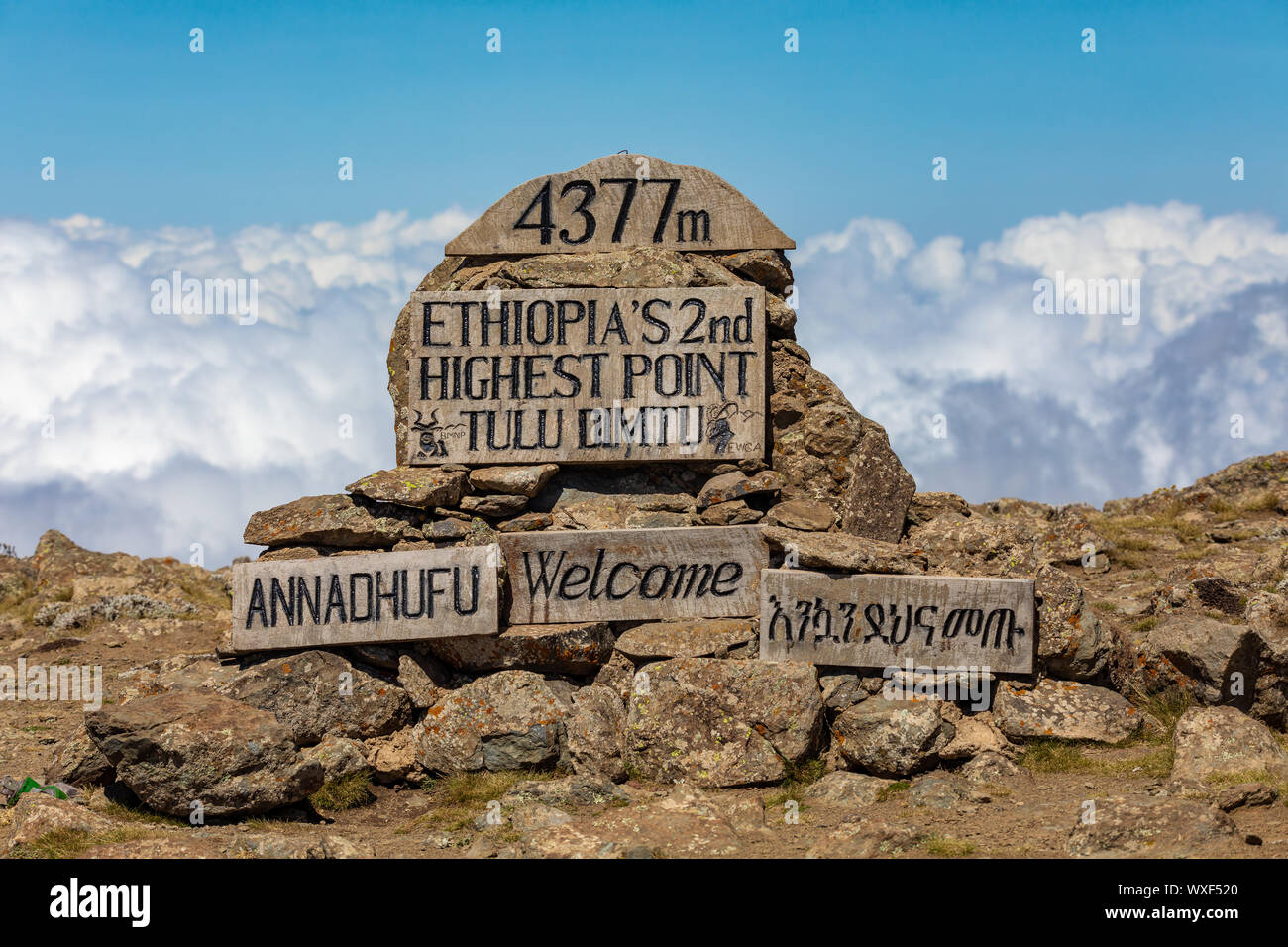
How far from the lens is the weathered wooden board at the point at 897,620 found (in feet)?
32.0

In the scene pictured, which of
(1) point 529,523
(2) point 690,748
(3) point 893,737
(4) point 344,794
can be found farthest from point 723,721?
(4) point 344,794

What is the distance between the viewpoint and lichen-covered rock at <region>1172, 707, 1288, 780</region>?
28.5 feet

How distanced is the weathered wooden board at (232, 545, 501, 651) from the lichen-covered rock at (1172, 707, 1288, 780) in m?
4.92

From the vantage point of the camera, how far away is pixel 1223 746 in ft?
28.9

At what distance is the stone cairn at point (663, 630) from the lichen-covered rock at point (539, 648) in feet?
0.06

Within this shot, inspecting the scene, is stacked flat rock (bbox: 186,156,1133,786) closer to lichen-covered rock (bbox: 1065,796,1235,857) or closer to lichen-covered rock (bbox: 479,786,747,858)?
lichen-covered rock (bbox: 479,786,747,858)

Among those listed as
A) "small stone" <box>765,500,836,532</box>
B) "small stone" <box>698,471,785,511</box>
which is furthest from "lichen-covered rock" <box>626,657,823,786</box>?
"small stone" <box>698,471,785,511</box>

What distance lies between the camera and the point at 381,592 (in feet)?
32.5

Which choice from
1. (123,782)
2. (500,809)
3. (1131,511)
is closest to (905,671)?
(500,809)

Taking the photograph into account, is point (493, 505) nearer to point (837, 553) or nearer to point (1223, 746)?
point (837, 553)

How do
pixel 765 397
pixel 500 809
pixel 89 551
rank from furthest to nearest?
pixel 89 551 → pixel 765 397 → pixel 500 809

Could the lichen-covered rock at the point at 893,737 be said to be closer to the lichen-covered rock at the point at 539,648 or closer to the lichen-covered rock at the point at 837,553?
the lichen-covered rock at the point at 837,553

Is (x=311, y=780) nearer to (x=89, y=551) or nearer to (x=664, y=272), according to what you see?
(x=664, y=272)

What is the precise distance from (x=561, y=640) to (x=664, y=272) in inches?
121
